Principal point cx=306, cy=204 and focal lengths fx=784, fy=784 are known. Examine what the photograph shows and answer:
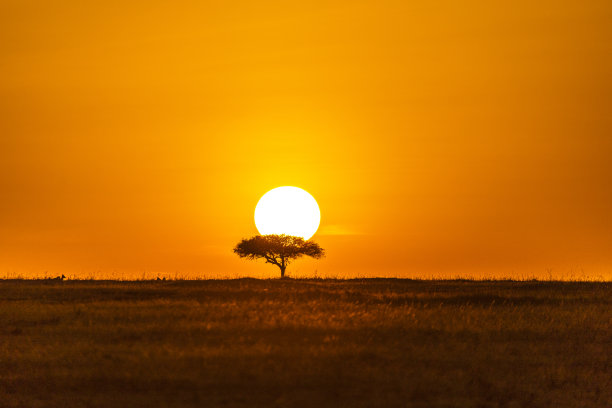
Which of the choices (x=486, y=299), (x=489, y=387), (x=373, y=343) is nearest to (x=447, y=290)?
(x=486, y=299)

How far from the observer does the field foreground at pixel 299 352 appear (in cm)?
1844

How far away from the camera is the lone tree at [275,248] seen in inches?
2881

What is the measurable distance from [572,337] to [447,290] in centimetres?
1478

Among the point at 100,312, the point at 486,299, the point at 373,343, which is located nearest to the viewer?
the point at 373,343

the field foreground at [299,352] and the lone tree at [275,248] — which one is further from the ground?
the lone tree at [275,248]

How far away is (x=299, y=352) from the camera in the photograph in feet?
69.8

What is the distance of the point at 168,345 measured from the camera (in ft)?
73.7

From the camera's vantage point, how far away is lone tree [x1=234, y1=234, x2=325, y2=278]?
7319cm

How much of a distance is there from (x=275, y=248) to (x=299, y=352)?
5218 centimetres

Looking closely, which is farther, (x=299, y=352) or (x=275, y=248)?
(x=275, y=248)

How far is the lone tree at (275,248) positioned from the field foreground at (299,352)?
3804 centimetres

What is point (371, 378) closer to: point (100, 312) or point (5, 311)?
point (100, 312)

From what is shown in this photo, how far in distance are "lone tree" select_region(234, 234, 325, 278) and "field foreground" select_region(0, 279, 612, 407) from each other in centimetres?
3804

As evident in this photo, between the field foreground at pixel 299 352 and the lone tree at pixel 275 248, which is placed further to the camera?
the lone tree at pixel 275 248
